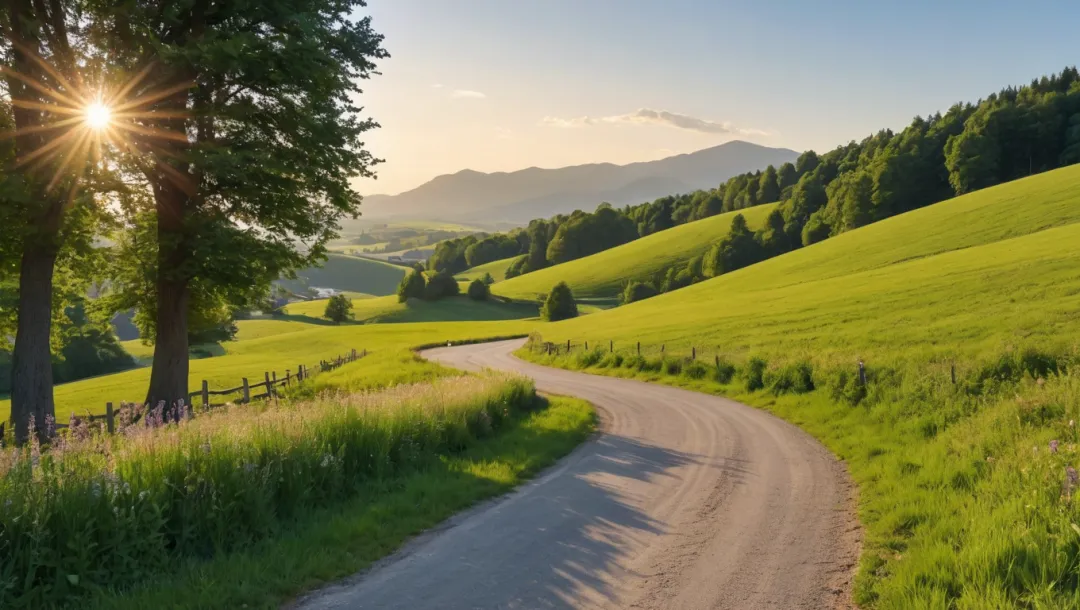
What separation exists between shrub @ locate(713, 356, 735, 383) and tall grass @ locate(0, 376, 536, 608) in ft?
57.2

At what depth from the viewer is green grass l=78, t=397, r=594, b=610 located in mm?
6555

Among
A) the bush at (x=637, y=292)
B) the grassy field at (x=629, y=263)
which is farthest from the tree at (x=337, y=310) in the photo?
the bush at (x=637, y=292)

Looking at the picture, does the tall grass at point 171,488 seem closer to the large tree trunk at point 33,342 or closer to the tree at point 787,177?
the large tree trunk at point 33,342

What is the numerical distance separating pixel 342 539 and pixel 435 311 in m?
106

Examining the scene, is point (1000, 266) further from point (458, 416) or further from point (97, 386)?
point (97, 386)

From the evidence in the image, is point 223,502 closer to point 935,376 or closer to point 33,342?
point 33,342

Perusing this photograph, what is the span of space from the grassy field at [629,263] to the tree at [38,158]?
336ft

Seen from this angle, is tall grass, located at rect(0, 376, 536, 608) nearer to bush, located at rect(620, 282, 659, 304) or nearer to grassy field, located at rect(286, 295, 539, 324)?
bush, located at rect(620, 282, 659, 304)

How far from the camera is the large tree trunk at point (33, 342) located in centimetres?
1634

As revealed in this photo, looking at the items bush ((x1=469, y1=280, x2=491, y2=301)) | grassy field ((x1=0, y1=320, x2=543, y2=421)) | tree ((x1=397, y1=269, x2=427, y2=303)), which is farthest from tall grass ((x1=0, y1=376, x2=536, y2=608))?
tree ((x1=397, y1=269, x2=427, y2=303))

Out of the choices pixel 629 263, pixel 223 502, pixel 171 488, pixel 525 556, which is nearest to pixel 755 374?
pixel 525 556

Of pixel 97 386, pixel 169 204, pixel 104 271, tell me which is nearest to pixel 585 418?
pixel 169 204

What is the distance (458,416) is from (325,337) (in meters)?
65.3

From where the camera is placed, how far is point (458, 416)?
48.4ft
